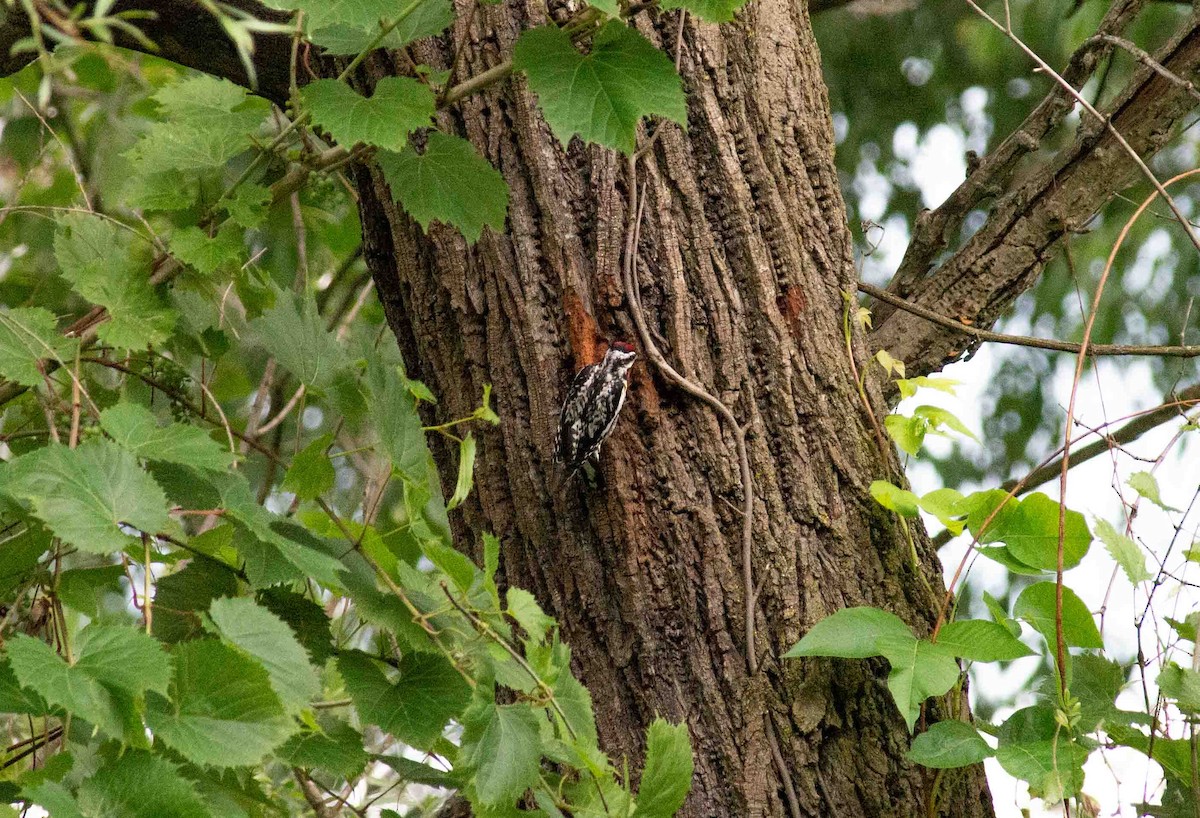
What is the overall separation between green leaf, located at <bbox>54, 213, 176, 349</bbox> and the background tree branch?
128 centimetres

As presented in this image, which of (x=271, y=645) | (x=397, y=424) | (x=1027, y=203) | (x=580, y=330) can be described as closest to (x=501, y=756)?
(x=271, y=645)

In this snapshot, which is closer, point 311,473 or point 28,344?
point 28,344

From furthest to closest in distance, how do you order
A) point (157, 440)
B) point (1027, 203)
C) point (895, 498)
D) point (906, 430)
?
point (1027, 203) < point (906, 430) < point (895, 498) < point (157, 440)

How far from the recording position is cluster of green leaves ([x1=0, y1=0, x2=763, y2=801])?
1.03 metres

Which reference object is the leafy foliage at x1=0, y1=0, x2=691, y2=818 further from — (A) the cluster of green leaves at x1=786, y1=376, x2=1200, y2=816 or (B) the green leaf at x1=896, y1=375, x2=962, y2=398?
(B) the green leaf at x1=896, y1=375, x2=962, y2=398

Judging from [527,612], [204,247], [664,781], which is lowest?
[664,781]

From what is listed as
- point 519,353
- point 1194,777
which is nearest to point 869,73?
point 519,353

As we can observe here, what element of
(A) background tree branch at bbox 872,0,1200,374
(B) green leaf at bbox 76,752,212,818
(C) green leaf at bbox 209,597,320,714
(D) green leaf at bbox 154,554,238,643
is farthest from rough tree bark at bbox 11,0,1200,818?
(B) green leaf at bbox 76,752,212,818

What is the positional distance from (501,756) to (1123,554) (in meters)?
1.06

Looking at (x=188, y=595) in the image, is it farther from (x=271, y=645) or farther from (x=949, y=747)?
(x=949, y=747)

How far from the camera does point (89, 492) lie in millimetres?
1060

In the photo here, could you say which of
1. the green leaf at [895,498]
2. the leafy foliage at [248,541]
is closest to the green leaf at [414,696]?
the leafy foliage at [248,541]

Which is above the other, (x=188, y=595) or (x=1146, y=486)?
(x=1146, y=486)

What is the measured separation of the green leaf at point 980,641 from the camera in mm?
1516
